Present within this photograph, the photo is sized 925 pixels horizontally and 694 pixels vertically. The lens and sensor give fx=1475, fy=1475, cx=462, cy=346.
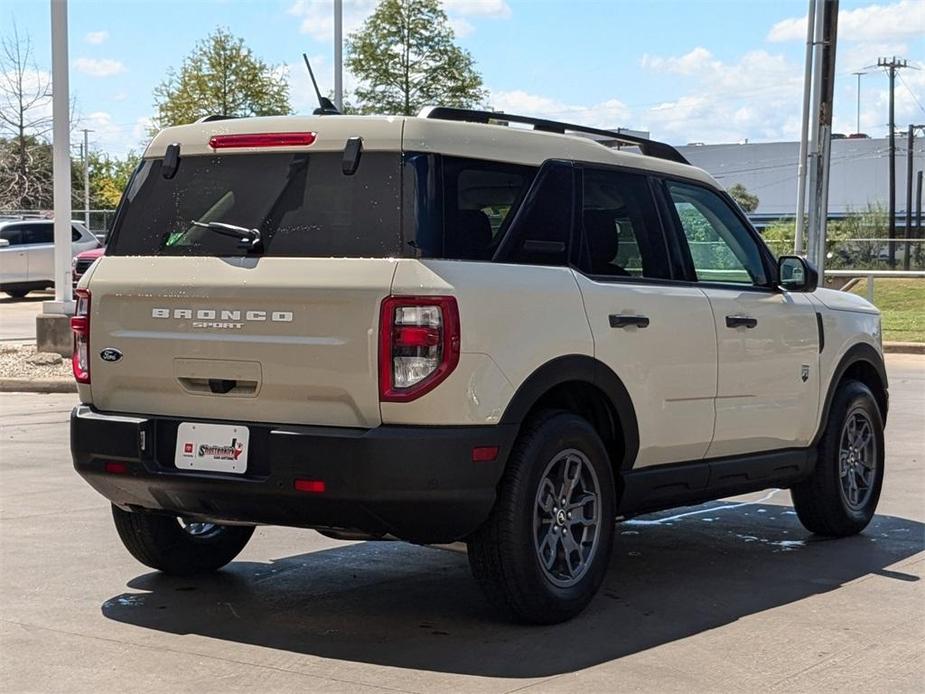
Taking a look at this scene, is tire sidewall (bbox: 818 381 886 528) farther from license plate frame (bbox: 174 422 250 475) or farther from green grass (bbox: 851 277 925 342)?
green grass (bbox: 851 277 925 342)

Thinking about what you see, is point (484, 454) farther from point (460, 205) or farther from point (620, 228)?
point (620, 228)

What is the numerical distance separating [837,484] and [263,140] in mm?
3784

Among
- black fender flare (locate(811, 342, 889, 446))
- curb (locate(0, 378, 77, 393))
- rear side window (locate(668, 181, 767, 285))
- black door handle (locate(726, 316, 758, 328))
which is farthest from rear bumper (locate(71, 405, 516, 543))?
curb (locate(0, 378, 77, 393))

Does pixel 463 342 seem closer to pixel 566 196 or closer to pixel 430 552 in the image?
pixel 566 196

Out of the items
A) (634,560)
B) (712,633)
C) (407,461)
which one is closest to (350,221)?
(407,461)

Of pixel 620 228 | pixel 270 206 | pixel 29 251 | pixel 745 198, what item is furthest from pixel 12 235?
pixel 745 198

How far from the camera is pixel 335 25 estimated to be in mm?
25234

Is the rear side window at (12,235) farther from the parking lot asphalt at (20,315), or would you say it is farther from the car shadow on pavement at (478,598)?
the car shadow on pavement at (478,598)

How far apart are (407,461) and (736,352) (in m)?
2.27

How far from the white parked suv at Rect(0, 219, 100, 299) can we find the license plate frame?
2995cm

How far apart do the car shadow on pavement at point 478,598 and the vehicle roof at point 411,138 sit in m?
1.91

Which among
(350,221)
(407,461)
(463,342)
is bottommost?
(407,461)

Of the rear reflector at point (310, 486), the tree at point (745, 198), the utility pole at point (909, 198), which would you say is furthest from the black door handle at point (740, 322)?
the tree at point (745, 198)

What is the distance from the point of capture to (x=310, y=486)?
5.54 metres
